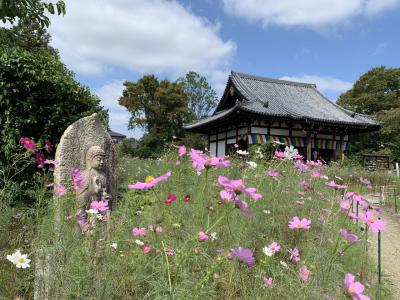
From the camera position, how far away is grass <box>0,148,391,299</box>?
1.16m

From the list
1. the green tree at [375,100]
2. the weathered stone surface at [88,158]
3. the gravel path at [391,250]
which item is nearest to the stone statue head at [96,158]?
the weathered stone surface at [88,158]

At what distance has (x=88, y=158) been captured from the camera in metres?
2.97

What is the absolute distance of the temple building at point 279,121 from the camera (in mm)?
13984

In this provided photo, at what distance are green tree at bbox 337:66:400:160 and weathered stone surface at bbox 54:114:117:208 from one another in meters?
23.2

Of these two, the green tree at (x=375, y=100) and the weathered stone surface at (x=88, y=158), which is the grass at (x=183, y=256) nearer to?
the weathered stone surface at (x=88, y=158)

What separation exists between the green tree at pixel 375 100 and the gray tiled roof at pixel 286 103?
23.1 feet

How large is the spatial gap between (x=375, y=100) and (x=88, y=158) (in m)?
28.9

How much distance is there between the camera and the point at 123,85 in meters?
29.2

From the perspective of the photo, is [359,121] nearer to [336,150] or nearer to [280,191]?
[336,150]

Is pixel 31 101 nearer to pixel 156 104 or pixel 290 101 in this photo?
pixel 290 101

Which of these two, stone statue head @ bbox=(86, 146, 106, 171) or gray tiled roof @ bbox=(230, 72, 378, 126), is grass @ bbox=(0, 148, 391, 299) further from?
gray tiled roof @ bbox=(230, 72, 378, 126)

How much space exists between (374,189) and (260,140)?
5633 millimetres

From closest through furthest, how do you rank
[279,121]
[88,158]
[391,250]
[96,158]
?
[96,158] < [88,158] < [391,250] < [279,121]

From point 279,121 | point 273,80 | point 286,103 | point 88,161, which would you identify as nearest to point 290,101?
point 286,103
